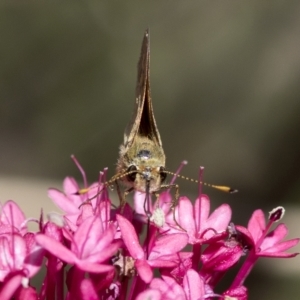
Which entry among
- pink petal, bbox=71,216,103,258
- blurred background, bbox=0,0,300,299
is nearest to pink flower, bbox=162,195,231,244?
pink petal, bbox=71,216,103,258

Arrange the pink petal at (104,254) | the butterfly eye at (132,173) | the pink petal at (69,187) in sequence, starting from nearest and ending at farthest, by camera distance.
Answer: the pink petal at (104,254), the butterfly eye at (132,173), the pink petal at (69,187)

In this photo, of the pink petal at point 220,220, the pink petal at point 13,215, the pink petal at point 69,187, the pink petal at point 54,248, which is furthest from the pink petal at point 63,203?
the pink petal at point 54,248

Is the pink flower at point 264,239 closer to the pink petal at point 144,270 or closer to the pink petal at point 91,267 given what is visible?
the pink petal at point 144,270

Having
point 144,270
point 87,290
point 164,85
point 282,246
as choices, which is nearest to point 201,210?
point 282,246

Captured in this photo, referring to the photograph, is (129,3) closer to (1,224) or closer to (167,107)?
(167,107)

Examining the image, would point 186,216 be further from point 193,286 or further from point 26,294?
point 26,294

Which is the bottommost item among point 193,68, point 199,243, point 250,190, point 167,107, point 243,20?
point 199,243

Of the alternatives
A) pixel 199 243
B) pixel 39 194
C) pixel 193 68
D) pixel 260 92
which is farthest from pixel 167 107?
pixel 199 243
